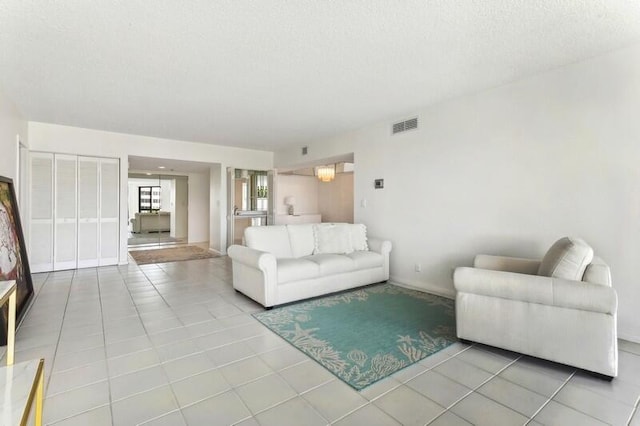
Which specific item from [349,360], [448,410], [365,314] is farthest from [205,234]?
[448,410]

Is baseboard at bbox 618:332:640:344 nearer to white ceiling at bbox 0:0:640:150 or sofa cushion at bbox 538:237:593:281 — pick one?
sofa cushion at bbox 538:237:593:281

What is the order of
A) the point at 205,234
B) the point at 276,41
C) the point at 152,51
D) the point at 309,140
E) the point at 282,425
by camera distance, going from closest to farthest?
the point at 282,425 < the point at 276,41 < the point at 152,51 < the point at 309,140 < the point at 205,234

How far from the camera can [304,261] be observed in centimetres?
380

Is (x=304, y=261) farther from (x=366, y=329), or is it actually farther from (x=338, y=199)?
(x=338, y=199)

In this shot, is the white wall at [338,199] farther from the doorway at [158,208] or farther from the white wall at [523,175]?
the doorway at [158,208]

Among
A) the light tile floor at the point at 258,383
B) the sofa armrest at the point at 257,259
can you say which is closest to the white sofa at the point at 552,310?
the light tile floor at the point at 258,383

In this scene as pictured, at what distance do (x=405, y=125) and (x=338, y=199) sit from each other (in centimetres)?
492

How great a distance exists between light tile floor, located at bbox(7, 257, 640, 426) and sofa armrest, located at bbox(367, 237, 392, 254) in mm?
2062

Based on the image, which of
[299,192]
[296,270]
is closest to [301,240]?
[296,270]

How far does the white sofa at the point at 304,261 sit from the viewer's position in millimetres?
3479

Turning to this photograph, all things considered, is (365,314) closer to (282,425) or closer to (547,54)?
(282,425)

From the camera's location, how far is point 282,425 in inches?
65.7

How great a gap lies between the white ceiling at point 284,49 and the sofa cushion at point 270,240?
1704 mm

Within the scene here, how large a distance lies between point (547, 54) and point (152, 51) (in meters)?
3.56
